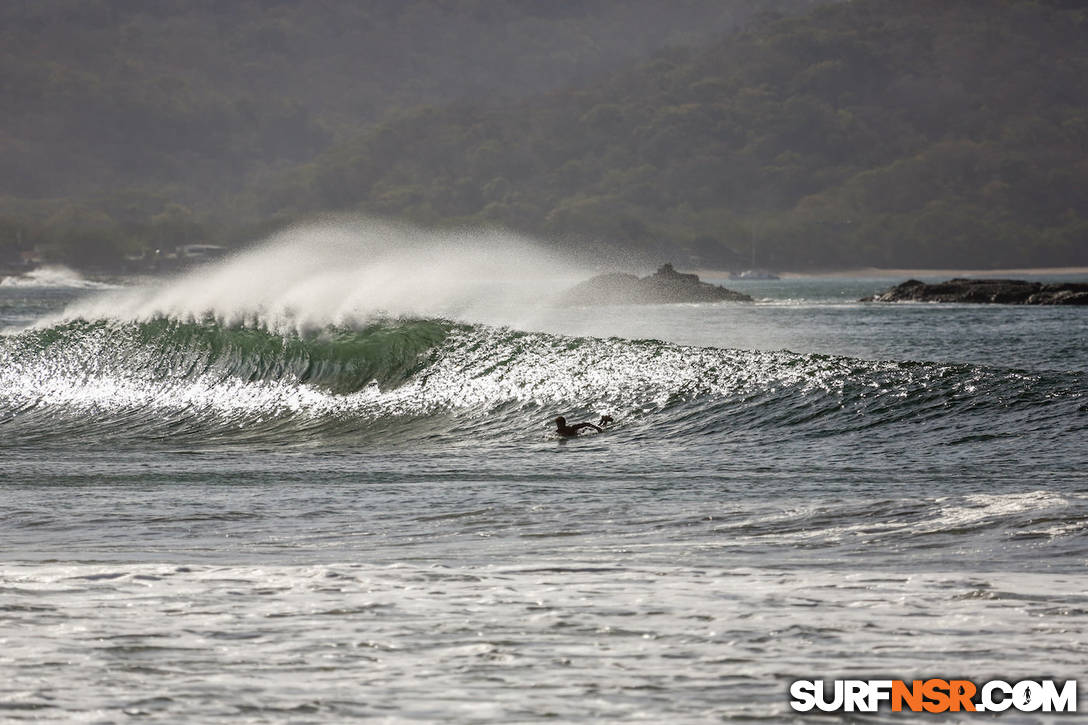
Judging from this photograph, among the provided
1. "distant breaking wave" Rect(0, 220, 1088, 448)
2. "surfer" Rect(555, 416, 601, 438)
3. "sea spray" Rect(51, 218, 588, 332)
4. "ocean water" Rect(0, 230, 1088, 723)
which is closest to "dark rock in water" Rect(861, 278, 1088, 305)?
"sea spray" Rect(51, 218, 588, 332)

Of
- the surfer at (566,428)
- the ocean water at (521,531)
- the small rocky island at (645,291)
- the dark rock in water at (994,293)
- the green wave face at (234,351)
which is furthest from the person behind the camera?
the small rocky island at (645,291)

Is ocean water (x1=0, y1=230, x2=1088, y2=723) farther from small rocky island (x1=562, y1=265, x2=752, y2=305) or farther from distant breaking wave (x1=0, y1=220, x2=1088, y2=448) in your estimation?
small rocky island (x1=562, y1=265, x2=752, y2=305)

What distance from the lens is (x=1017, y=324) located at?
5912cm

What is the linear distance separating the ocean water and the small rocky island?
242ft

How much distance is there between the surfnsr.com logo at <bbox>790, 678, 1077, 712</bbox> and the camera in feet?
17.8

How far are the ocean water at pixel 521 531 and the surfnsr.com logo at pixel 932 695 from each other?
0.11 meters

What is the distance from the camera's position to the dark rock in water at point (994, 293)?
8831cm

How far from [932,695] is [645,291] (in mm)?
100406

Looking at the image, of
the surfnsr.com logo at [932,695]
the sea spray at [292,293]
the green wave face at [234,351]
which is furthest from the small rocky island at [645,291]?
the surfnsr.com logo at [932,695]

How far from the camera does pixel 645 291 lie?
10544 cm

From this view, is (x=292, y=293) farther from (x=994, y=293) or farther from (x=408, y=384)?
(x=994, y=293)

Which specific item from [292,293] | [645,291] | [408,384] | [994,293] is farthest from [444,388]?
[645,291]

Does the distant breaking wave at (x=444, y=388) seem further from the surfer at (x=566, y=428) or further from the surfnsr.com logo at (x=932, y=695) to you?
the surfnsr.com logo at (x=932, y=695)

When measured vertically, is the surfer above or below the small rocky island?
below
